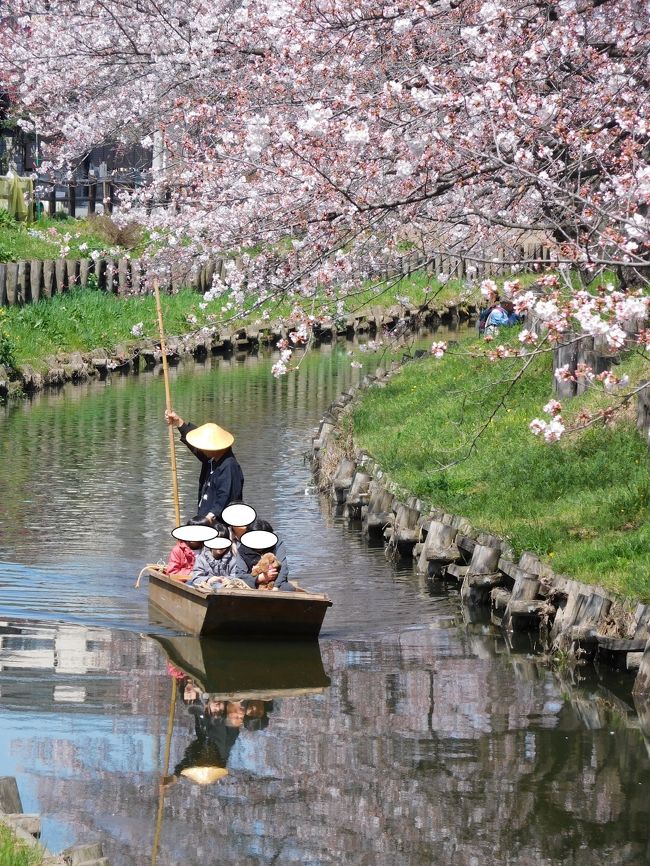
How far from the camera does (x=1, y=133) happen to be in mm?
55281

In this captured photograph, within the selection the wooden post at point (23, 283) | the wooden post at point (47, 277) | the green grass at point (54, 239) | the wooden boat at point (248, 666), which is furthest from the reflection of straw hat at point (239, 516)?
the green grass at point (54, 239)

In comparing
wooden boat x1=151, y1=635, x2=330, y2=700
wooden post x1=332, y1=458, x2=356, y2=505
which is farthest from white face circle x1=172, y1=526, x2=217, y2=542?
wooden post x1=332, y1=458, x2=356, y2=505

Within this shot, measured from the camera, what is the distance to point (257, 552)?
14859 mm

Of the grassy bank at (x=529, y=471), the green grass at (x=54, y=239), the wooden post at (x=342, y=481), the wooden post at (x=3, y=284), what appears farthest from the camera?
the green grass at (x=54, y=239)

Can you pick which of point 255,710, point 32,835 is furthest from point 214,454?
point 32,835

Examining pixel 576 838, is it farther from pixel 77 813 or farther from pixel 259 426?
pixel 259 426

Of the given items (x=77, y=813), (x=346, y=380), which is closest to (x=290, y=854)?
(x=77, y=813)

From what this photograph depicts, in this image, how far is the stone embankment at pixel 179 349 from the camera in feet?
108

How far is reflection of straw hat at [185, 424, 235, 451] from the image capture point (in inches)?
619

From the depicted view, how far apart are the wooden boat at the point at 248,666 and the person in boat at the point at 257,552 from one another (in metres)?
0.61

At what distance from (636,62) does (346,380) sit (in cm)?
2269

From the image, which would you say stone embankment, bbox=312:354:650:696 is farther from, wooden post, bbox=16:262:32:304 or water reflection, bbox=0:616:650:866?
wooden post, bbox=16:262:32:304

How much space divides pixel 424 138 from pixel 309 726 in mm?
5462

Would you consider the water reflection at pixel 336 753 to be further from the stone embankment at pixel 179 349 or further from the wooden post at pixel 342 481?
the stone embankment at pixel 179 349
